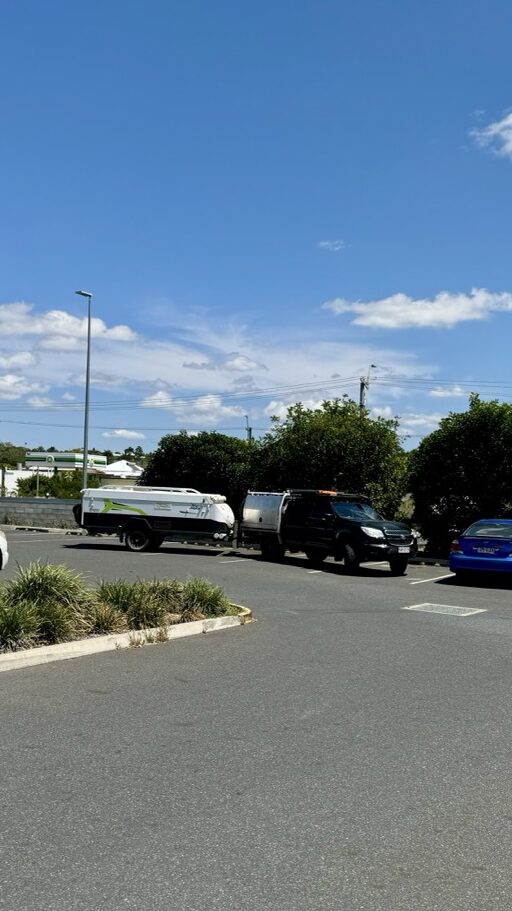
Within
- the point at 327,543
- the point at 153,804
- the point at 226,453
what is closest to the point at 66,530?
the point at 226,453

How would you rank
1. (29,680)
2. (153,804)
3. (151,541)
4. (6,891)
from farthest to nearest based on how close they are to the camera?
1. (151,541)
2. (29,680)
3. (153,804)
4. (6,891)

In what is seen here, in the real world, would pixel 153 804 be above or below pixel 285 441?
below

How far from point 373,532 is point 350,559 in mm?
916

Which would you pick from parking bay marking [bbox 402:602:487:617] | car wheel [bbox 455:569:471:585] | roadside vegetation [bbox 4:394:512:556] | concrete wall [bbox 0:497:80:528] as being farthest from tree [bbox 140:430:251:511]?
parking bay marking [bbox 402:602:487:617]

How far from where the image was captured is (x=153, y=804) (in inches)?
180

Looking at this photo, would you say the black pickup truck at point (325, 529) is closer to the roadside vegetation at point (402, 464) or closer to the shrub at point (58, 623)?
the roadside vegetation at point (402, 464)

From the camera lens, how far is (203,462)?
130ft

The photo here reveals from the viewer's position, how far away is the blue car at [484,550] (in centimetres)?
1677

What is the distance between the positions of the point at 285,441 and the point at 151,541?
21.9 ft

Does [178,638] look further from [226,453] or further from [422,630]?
[226,453]

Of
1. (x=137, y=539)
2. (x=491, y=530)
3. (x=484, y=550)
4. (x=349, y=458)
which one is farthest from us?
(x=349, y=458)

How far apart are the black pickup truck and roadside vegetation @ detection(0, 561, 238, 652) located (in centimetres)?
834

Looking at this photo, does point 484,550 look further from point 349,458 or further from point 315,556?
point 349,458

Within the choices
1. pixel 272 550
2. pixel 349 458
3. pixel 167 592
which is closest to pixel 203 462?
pixel 349 458
